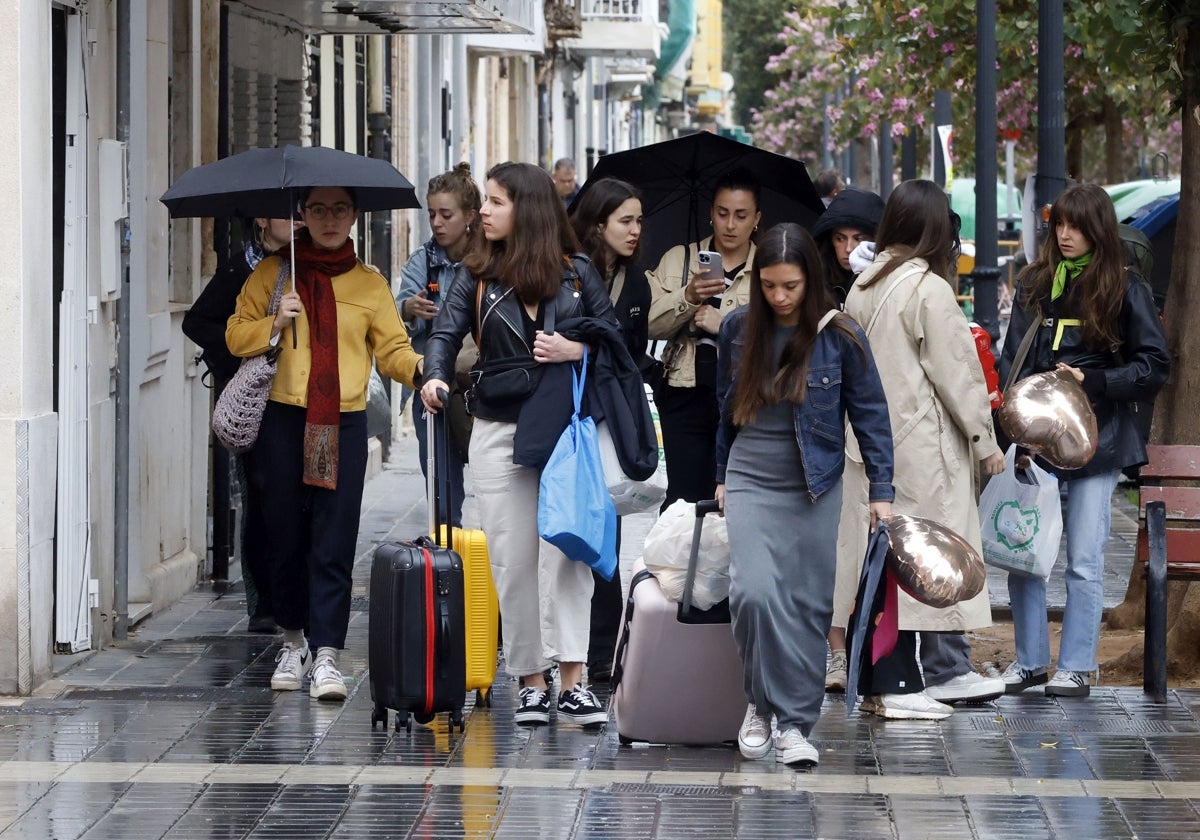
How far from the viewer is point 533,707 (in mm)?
7352

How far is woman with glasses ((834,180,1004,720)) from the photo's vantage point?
24.3 ft

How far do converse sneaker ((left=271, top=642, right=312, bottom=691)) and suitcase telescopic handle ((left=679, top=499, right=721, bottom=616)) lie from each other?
1.86 metres

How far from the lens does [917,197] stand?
24.4ft

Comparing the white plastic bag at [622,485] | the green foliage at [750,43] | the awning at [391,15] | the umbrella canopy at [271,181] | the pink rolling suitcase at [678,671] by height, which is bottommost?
the pink rolling suitcase at [678,671]

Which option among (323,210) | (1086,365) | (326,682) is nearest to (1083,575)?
(1086,365)

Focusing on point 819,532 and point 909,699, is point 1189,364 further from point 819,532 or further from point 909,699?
point 819,532

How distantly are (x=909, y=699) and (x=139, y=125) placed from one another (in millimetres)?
4337

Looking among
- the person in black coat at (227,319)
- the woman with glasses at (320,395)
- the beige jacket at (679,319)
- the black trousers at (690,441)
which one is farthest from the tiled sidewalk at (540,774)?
the beige jacket at (679,319)

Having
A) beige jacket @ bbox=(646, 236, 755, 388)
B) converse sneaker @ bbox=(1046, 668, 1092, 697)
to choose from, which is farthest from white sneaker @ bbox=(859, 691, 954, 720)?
beige jacket @ bbox=(646, 236, 755, 388)

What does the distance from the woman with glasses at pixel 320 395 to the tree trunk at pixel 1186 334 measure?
133 inches

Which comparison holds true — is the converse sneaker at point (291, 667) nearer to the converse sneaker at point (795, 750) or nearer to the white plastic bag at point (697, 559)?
the white plastic bag at point (697, 559)

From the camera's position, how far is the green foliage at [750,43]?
70.3m

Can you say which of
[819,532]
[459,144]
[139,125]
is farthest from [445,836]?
[459,144]

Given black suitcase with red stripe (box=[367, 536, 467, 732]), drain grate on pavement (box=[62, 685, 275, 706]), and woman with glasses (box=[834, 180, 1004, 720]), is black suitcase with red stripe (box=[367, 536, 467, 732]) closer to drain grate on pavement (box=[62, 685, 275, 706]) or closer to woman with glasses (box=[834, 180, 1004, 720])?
drain grate on pavement (box=[62, 685, 275, 706])
